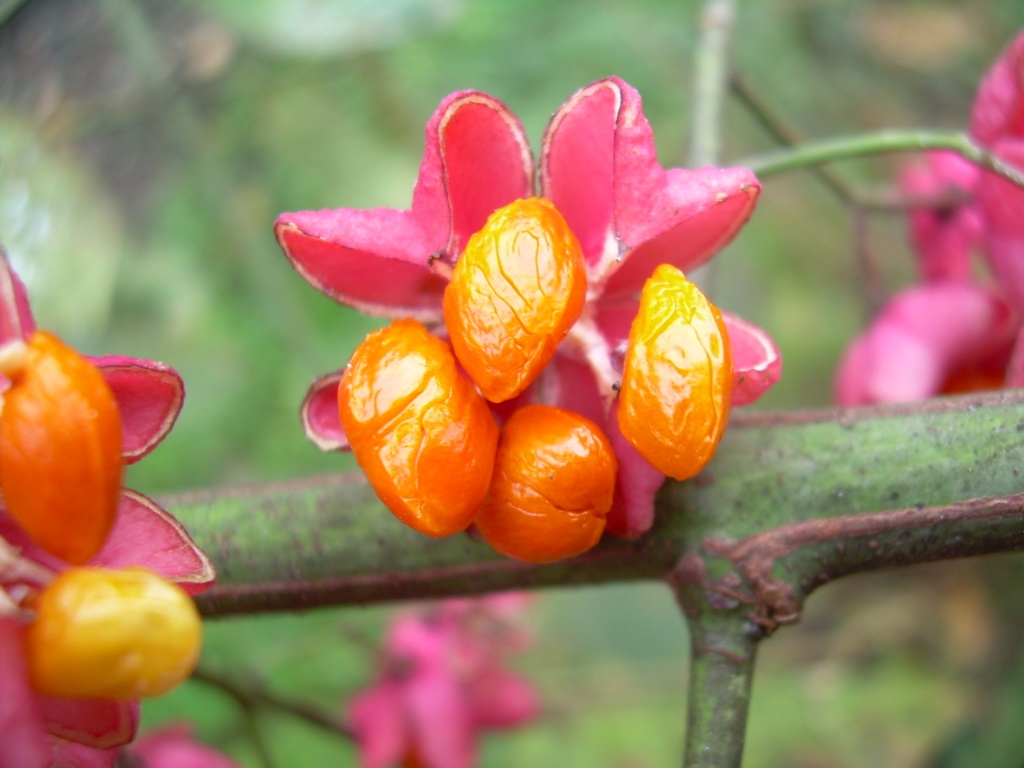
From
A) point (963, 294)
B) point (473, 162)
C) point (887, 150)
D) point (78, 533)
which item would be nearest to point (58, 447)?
point (78, 533)

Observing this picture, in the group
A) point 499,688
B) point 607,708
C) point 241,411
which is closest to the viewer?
point 499,688

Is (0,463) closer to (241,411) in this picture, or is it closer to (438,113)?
(438,113)

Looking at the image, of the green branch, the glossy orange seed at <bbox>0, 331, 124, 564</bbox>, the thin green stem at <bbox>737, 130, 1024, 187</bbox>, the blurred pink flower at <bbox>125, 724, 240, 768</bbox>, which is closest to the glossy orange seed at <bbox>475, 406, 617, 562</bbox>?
the green branch

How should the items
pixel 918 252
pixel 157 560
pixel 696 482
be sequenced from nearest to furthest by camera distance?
pixel 157 560, pixel 696 482, pixel 918 252

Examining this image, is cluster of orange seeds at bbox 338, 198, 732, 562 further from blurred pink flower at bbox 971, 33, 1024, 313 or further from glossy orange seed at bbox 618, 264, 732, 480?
blurred pink flower at bbox 971, 33, 1024, 313

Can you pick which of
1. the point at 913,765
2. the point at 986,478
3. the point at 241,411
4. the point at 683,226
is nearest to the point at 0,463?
the point at 683,226

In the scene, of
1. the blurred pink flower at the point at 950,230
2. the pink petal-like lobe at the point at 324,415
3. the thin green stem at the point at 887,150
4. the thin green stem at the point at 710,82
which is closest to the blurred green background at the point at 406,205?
the blurred pink flower at the point at 950,230

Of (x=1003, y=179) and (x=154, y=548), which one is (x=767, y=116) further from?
(x=154, y=548)
